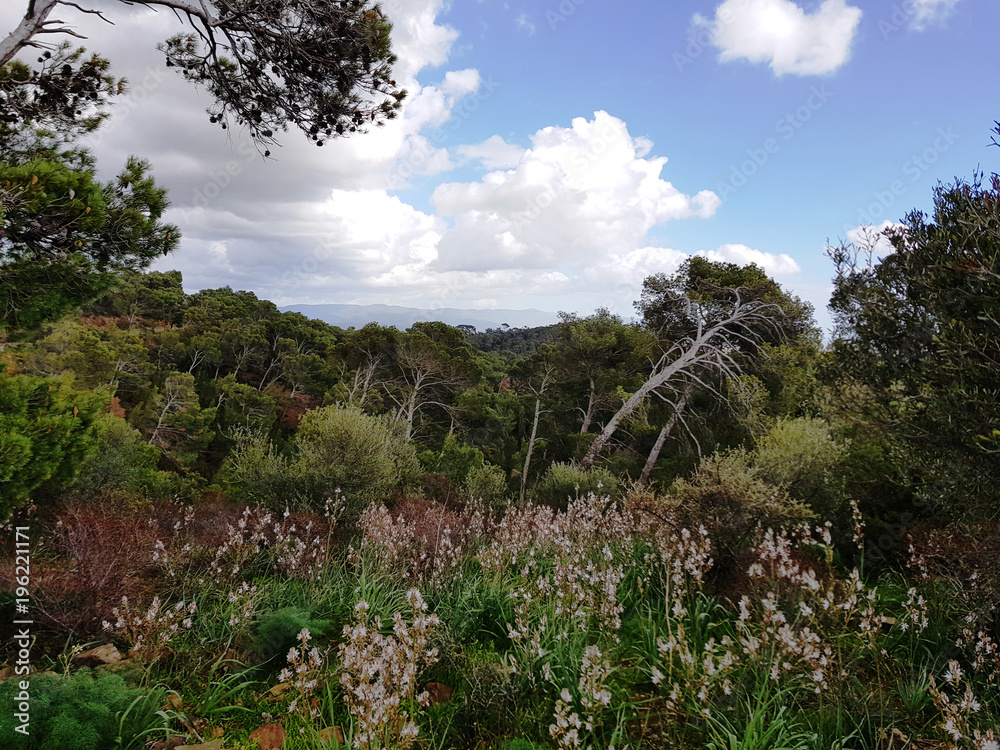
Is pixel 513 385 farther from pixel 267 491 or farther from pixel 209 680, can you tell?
pixel 209 680

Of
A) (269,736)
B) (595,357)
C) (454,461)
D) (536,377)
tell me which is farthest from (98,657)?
(536,377)

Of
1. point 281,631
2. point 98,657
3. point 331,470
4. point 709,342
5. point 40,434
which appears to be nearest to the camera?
point 98,657

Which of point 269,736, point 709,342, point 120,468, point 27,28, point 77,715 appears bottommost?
point 120,468

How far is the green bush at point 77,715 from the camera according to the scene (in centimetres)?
245

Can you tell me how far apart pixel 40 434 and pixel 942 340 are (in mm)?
12306

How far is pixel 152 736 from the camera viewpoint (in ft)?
9.77

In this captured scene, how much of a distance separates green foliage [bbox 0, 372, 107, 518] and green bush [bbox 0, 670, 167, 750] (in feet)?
19.2

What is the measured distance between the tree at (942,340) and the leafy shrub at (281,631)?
19.4 ft

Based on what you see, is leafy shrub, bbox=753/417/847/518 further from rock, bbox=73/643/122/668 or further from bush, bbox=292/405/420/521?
rock, bbox=73/643/122/668

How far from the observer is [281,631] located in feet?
13.2

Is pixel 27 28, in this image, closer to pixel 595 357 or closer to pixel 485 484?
pixel 485 484

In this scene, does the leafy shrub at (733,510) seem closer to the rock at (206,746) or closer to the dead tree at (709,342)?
the rock at (206,746)

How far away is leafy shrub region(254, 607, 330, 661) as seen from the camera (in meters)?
3.95

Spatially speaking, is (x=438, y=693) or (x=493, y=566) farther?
(x=493, y=566)
